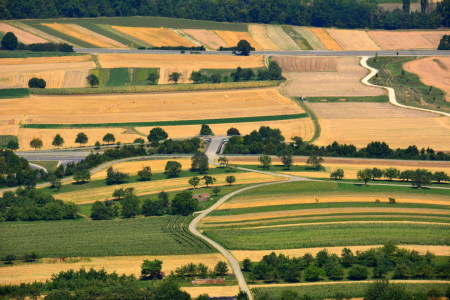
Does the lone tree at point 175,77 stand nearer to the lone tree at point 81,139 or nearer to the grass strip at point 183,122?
the grass strip at point 183,122

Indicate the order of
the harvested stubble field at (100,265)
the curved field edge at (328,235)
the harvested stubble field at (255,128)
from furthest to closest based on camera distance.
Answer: the harvested stubble field at (255,128) → the curved field edge at (328,235) → the harvested stubble field at (100,265)

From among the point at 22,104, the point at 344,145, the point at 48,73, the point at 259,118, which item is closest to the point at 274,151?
the point at 344,145

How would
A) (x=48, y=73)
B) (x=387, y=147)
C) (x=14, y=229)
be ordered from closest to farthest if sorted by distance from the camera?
(x=14, y=229)
(x=387, y=147)
(x=48, y=73)

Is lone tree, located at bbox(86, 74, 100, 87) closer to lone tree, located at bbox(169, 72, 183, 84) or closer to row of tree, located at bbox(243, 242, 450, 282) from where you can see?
lone tree, located at bbox(169, 72, 183, 84)

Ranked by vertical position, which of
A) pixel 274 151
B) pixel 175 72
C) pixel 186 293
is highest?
pixel 175 72

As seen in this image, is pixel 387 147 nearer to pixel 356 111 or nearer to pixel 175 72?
pixel 356 111

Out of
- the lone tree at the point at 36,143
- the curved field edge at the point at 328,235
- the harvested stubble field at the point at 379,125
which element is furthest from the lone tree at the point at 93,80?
the curved field edge at the point at 328,235
